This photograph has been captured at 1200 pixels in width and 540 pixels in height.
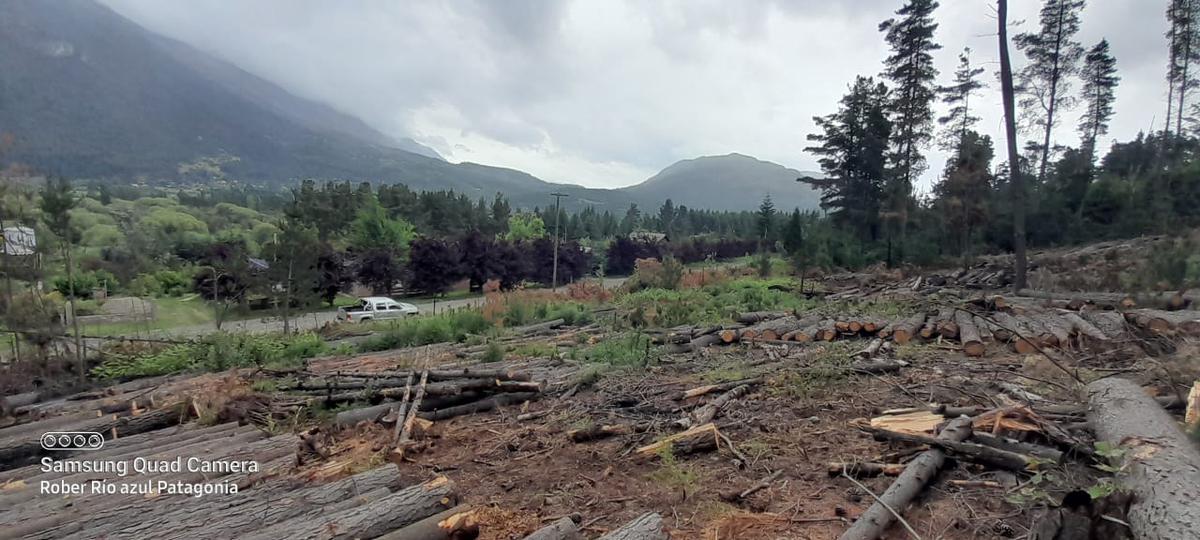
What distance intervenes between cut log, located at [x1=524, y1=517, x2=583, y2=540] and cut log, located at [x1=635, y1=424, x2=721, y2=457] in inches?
50.0

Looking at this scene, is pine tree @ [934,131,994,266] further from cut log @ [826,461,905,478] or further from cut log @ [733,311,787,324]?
cut log @ [826,461,905,478]

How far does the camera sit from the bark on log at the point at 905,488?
106 inches

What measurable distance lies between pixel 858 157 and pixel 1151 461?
2830 cm

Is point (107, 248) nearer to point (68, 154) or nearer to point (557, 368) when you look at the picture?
point (557, 368)

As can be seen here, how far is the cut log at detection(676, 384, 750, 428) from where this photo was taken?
462 centimetres

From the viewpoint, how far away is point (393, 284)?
91.5 feet

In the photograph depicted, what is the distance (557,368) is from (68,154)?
15239 centimetres

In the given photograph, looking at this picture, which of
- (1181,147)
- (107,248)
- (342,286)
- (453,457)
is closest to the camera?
(453,457)

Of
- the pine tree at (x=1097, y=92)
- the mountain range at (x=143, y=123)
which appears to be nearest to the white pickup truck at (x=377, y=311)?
the pine tree at (x=1097, y=92)

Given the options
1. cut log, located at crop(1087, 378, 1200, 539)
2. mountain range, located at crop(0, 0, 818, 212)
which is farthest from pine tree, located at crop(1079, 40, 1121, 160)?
mountain range, located at crop(0, 0, 818, 212)

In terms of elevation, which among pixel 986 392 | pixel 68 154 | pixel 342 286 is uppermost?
pixel 68 154

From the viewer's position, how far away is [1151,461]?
2.67 m

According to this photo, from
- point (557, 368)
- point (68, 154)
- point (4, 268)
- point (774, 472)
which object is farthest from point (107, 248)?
point (68, 154)

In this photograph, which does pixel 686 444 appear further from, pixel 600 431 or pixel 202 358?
pixel 202 358
